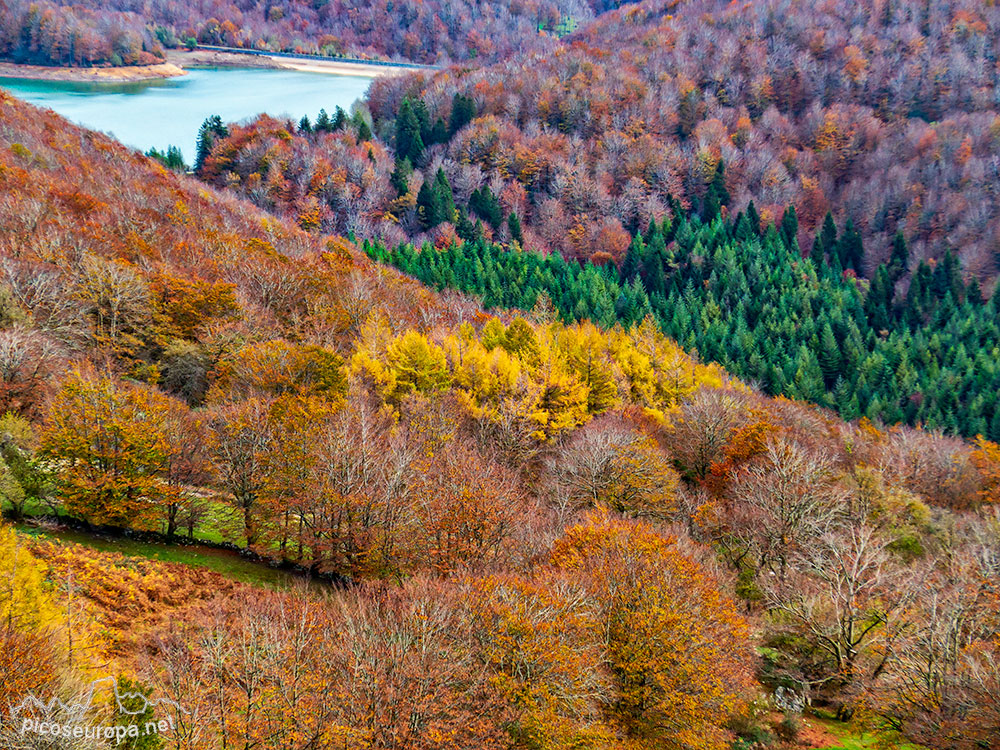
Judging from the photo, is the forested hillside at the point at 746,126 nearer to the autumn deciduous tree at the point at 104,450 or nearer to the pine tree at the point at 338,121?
the pine tree at the point at 338,121

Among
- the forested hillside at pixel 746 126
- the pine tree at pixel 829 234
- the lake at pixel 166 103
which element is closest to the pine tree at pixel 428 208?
the forested hillside at pixel 746 126

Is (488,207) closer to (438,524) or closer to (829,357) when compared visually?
(829,357)

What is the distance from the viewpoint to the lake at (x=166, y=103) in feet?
478

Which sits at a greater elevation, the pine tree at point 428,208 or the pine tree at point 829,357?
the pine tree at point 428,208

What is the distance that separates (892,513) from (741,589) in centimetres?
1389

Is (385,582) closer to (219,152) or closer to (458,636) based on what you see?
(458,636)

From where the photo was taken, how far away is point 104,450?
31.7 meters

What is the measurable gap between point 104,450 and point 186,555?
21.5 ft

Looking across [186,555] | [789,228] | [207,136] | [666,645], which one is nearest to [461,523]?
[666,645]

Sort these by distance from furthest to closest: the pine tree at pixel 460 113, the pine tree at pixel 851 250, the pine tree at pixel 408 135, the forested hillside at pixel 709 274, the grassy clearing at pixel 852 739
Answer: the pine tree at pixel 460 113, the pine tree at pixel 408 135, the pine tree at pixel 851 250, the forested hillside at pixel 709 274, the grassy clearing at pixel 852 739

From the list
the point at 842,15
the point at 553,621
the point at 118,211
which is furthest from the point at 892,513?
the point at 842,15

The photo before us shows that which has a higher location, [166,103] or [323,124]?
[166,103]

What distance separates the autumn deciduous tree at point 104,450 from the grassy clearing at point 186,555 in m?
1.02

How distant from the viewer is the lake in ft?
478
